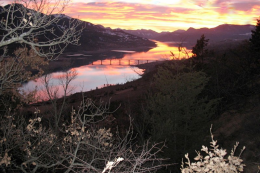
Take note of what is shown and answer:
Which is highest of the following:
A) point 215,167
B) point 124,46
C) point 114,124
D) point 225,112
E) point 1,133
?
point 124,46

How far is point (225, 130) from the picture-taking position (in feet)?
54.1

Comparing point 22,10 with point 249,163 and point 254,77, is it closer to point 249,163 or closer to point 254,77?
point 249,163

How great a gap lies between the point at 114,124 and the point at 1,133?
12.6m

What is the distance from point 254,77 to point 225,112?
4.93 m

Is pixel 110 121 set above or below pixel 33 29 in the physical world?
below

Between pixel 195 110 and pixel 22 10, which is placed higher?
pixel 22 10

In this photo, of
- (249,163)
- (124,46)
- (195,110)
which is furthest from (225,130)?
(124,46)

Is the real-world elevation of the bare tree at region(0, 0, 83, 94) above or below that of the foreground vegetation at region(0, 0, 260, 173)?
above

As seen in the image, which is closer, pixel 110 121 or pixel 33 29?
pixel 33 29

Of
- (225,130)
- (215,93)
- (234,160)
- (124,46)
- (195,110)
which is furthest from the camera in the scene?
(124,46)

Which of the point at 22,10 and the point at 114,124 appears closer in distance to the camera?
the point at 22,10

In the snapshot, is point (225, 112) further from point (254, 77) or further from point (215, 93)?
point (254, 77)

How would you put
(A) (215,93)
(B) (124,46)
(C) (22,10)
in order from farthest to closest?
(B) (124,46) < (A) (215,93) < (C) (22,10)

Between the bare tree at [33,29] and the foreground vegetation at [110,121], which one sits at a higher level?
the bare tree at [33,29]
